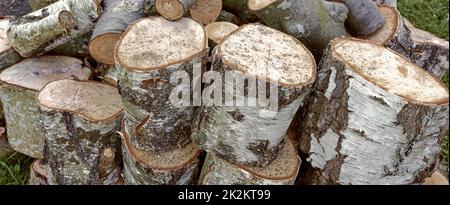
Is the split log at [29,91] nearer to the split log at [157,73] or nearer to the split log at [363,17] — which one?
the split log at [157,73]

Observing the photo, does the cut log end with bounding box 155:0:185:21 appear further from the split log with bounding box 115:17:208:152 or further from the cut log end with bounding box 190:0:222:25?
the cut log end with bounding box 190:0:222:25

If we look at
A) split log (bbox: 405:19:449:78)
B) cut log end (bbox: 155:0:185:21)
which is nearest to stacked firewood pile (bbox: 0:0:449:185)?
cut log end (bbox: 155:0:185:21)

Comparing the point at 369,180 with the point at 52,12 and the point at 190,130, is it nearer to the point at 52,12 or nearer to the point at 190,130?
the point at 190,130

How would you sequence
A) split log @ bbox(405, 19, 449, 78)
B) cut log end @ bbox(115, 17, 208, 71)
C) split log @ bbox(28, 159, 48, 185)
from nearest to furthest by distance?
cut log end @ bbox(115, 17, 208, 71), split log @ bbox(28, 159, 48, 185), split log @ bbox(405, 19, 449, 78)

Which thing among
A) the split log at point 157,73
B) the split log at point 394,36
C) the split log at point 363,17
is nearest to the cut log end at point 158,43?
the split log at point 157,73

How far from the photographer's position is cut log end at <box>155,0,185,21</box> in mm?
2496

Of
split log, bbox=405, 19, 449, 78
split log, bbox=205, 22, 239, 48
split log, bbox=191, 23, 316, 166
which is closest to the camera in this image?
split log, bbox=191, 23, 316, 166

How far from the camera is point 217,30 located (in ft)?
9.14

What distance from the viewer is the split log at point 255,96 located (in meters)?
2.19

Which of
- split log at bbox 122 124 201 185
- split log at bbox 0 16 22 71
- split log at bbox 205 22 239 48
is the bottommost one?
split log at bbox 122 124 201 185

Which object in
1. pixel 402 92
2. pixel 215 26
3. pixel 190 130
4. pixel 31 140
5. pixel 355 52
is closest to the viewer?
pixel 402 92

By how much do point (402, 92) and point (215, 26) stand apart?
3.65ft

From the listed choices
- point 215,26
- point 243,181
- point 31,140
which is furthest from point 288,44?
point 31,140
